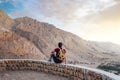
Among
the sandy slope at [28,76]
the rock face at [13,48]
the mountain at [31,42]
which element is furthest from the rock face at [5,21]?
the sandy slope at [28,76]

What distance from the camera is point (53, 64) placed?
10859 mm

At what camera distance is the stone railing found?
797 cm

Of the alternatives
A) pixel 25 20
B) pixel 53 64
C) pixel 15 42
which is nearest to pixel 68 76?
pixel 53 64

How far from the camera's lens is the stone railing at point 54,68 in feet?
26.1

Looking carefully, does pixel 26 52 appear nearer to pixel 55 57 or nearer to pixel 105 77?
pixel 55 57

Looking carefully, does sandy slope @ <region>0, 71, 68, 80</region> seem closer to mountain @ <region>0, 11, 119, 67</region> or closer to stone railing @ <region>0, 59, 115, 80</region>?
stone railing @ <region>0, 59, 115, 80</region>

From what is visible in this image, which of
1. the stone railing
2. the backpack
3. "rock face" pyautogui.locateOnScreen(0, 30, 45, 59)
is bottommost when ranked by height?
the stone railing

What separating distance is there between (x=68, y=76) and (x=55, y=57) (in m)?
1.47

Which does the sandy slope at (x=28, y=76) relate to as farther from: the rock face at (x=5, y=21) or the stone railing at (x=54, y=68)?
the rock face at (x=5, y=21)

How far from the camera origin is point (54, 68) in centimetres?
1081

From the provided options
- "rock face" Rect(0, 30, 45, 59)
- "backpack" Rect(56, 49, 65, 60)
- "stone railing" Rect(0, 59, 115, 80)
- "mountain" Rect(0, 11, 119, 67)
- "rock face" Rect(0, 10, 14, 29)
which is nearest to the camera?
"stone railing" Rect(0, 59, 115, 80)

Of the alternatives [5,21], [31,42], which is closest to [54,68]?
[31,42]

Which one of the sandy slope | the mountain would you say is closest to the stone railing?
the sandy slope

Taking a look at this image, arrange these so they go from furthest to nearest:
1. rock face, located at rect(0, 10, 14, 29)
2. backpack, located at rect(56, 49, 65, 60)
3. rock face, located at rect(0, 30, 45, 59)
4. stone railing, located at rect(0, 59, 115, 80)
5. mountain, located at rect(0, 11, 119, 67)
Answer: rock face, located at rect(0, 10, 14, 29)
mountain, located at rect(0, 11, 119, 67)
rock face, located at rect(0, 30, 45, 59)
backpack, located at rect(56, 49, 65, 60)
stone railing, located at rect(0, 59, 115, 80)
